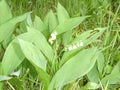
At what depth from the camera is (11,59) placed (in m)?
1.20

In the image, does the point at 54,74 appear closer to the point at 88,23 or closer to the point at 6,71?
the point at 6,71

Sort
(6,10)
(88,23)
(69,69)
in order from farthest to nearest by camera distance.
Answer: (88,23) < (6,10) < (69,69)

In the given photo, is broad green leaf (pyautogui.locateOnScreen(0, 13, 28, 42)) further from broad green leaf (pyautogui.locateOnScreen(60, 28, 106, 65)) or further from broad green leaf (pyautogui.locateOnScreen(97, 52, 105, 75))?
broad green leaf (pyautogui.locateOnScreen(97, 52, 105, 75))

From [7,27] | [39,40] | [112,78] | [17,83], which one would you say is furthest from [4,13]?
[112,78]

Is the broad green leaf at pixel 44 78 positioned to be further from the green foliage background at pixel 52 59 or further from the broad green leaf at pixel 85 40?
the broad green leaf at pixel 85 40

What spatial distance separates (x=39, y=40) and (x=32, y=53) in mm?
107

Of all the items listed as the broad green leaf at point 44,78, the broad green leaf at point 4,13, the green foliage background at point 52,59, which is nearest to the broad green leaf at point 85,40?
the green foliage background at point 52,59

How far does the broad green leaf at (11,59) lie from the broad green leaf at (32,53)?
0.28 feet

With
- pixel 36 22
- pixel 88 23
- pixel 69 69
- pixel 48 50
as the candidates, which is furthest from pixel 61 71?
pixel 88 23

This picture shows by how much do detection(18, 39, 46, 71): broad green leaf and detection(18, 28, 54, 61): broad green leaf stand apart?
2.6 inches

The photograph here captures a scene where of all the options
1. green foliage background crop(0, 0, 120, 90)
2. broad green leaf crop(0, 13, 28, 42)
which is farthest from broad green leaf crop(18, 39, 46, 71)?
broad green leaf crop(0, 13, 28, 42)

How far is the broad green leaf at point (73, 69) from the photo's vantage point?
3.57 feet

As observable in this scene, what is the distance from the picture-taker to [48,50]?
123 centimetres

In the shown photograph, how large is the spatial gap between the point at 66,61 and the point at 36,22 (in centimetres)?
27
